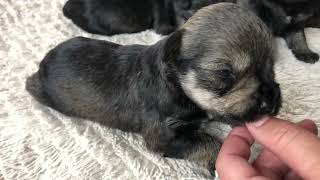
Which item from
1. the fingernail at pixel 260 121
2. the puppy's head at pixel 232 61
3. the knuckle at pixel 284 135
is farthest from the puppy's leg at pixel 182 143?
the knuckle at pixel 284 135

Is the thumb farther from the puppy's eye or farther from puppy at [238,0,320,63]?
puppy at [238,0,320,63]

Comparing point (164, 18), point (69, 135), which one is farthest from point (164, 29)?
point (69, 135)

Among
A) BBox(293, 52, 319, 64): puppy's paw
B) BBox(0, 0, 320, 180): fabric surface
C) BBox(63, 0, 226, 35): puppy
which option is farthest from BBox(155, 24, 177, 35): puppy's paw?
BBox(293, 52, 319, 64): puppy's paw

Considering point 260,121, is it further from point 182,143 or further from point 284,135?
point 182,143

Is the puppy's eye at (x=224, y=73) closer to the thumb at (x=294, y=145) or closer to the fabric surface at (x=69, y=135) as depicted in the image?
the thumb at (x=294, y=145)

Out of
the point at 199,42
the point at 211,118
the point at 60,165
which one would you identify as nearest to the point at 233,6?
the point at 199,42

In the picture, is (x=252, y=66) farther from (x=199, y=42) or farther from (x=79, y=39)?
(x=79, y=39)
